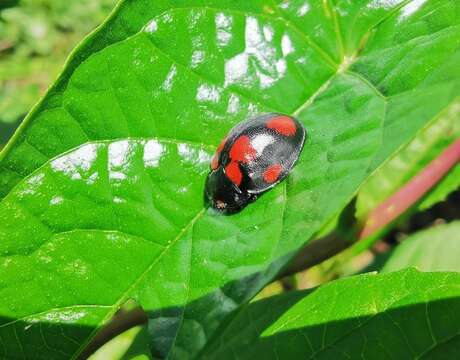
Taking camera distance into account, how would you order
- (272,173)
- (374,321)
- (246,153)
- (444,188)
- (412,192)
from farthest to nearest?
1. (444,188)
2. (412,192)
3. (246,153)
4. (272,173)
5. (374,321)

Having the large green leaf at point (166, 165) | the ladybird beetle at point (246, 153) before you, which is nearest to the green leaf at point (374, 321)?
the large green leaf at point (166, 165)

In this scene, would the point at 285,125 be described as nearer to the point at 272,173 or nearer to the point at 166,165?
the point at 272,173

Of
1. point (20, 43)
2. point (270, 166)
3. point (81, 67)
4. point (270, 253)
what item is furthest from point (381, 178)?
point (20, 43)

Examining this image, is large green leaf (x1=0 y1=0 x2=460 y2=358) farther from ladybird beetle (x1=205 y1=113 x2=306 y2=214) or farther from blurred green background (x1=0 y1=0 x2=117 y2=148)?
blurred green background (x1=0 y1=0 x2=117 y2=148)

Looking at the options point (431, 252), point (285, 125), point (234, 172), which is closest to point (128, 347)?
point (234, 172)

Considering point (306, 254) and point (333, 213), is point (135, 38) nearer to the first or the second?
point (333, 213)

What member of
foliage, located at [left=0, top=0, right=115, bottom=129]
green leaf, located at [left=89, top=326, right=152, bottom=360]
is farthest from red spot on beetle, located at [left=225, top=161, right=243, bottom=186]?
foliage, located at [left=0, top=0, right=115, bottom=129]

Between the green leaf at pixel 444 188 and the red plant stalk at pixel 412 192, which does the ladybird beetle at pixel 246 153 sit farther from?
the green leaf at pixel 444 188
